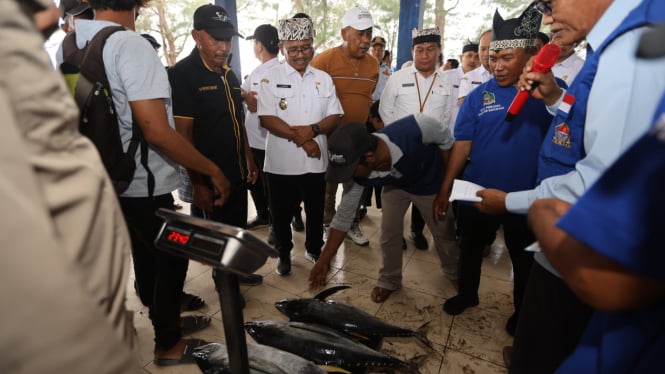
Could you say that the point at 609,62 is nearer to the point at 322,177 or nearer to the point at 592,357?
the point at 592,357

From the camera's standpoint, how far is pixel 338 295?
260 centimetres

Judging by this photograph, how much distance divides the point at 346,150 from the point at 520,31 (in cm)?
129

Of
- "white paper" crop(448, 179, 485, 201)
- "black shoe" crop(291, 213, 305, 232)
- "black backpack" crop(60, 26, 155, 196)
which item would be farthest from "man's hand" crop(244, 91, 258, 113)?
"white paper" crop(448, 179, 485, 201)

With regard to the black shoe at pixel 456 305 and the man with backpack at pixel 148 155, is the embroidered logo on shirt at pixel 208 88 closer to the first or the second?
the man with backpack at pixel 148 155

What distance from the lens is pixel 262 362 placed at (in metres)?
1.61

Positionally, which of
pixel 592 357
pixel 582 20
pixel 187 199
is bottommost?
pixel 187 199

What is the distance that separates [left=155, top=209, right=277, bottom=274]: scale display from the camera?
78 centimetres

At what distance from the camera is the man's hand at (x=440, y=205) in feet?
7.67

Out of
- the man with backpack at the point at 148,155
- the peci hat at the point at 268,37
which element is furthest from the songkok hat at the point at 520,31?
the peci hat at the point at 268,37

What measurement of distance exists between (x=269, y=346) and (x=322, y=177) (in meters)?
1.47

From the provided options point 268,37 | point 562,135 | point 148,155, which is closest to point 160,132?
point 148,155

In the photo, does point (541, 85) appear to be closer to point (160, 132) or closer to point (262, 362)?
point (160, 132)

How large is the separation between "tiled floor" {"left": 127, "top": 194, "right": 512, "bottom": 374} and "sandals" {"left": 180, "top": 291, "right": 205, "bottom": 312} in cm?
5

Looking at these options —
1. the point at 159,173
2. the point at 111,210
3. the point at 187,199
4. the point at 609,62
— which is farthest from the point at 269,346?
the point at 609,62
